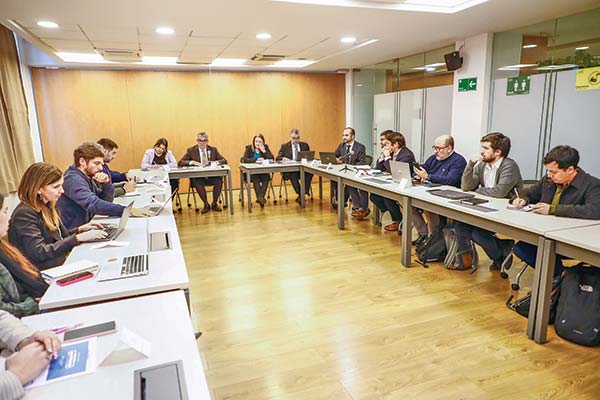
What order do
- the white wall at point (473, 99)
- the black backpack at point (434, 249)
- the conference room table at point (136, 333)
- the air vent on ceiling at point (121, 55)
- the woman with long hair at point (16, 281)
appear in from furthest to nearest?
the air vent on ceiling at point (121, 55) → the white wall at point (473, 99) → the black backpack at point (434, 249) → the woman with long hair at point (16, 281) → the conference room table at point (136, 333)

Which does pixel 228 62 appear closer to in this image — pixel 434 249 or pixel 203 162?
pixel 203 162

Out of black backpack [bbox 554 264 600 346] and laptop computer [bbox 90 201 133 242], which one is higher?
laptop computer [bbox 90 201 133 242]

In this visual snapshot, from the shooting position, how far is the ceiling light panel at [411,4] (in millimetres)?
3664

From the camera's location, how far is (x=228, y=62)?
711cm

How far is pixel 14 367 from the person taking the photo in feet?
3.51

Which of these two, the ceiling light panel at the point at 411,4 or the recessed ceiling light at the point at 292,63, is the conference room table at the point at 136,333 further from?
the recessed ceiling light at the point at 292,63

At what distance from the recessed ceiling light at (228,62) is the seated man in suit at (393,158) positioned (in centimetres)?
338

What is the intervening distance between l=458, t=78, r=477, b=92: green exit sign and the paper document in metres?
5.41

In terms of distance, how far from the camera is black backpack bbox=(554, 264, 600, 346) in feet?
7.69

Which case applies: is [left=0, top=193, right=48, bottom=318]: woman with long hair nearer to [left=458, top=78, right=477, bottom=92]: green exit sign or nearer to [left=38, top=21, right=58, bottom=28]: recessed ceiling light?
[left=38, top=21, right=58, bottom=28]: recessed ceiling light

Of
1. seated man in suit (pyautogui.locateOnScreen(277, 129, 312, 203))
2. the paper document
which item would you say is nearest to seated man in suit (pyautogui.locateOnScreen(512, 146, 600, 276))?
the paper document

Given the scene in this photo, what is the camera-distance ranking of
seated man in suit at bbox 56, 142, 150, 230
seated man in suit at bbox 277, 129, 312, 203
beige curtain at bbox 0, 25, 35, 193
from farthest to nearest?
seated man in suit at bbox 277, 129, 312, 203 < beige curtain at bbox 0, 25, 35, 193 < seated man in suit at bbox 56, 142, 150, 230

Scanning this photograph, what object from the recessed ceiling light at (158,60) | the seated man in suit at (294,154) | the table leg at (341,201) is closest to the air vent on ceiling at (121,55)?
the recessed ceiling light at (158,60)

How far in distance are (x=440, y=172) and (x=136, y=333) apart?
3.57 meters
